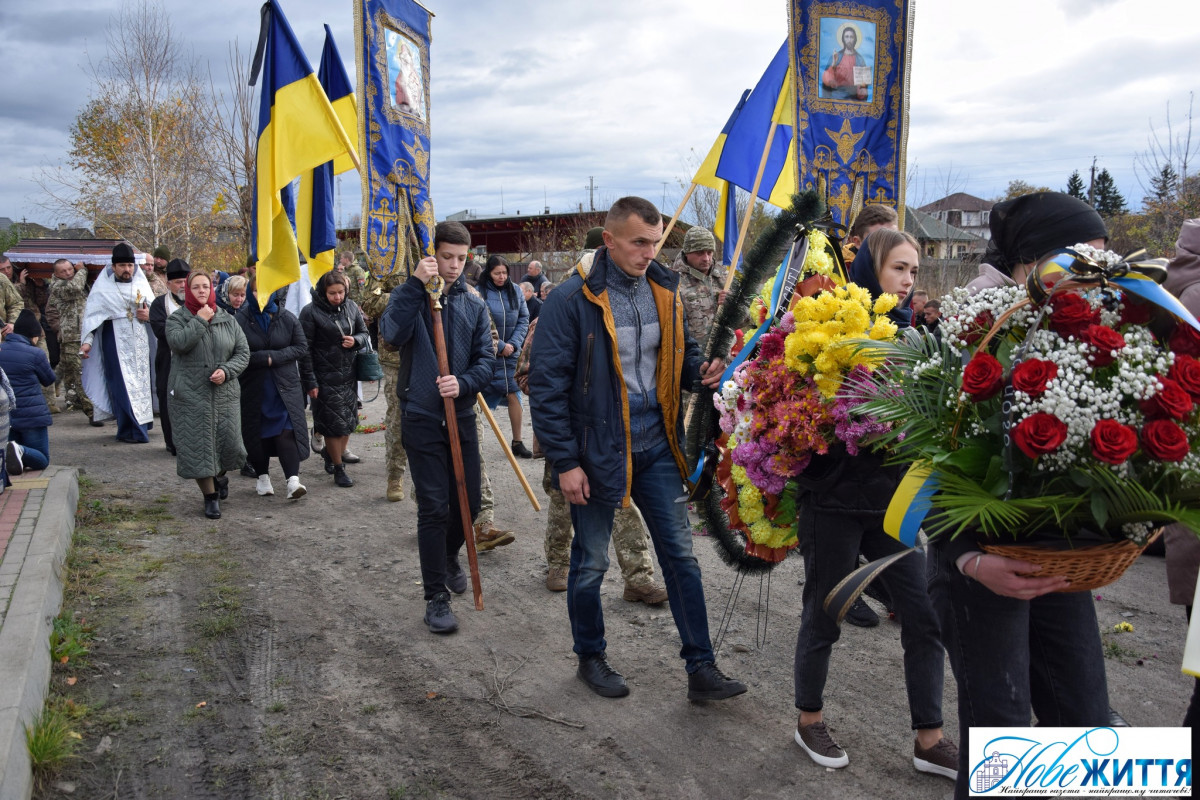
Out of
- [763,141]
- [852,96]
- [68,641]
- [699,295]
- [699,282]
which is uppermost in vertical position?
[852,96]

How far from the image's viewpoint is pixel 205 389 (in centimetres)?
722

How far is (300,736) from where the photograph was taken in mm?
3654

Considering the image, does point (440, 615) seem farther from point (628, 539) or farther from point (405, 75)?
point (405, 75)

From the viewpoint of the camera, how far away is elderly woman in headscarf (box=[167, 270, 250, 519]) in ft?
23.3

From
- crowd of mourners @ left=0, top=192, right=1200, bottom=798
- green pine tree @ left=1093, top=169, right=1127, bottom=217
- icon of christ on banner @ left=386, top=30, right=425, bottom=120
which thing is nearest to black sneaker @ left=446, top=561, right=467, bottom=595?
crowd of mourners @ left=0, top=192, right=1200, bottom=798

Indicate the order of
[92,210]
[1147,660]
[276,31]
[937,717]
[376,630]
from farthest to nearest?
[92,210], [276,31], [376,630], [1147,660], [937,717]

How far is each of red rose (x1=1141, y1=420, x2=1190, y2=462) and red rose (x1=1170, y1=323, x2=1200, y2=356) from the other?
0.29 m

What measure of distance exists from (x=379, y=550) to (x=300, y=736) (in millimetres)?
2743

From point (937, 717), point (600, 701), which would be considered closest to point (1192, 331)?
point (937, 717)

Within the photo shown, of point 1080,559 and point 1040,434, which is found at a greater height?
point 1040,434

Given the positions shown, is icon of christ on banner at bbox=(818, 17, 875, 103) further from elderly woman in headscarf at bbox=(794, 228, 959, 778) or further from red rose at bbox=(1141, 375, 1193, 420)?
red rose at bbox=(1141, 375, 1193, 420)

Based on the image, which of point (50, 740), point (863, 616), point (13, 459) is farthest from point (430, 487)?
point (13, 459)

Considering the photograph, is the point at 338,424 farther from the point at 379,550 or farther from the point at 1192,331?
the point at 1192,331

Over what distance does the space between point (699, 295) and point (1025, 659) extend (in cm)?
453
